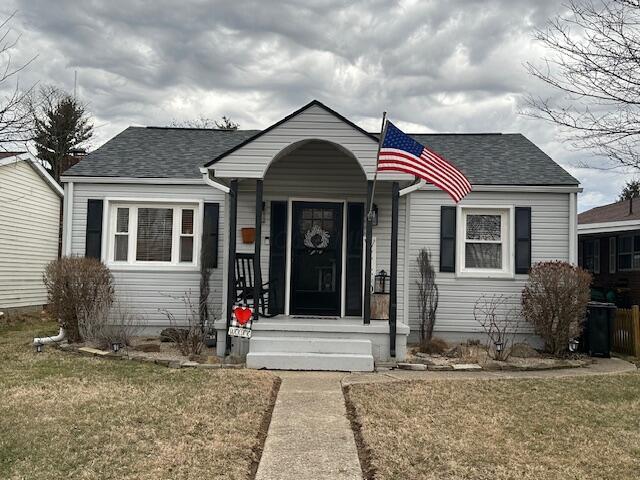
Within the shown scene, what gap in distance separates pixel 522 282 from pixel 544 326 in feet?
3.73

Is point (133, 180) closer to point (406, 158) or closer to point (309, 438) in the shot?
point (406, 158)

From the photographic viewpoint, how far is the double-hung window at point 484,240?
9.95 meters

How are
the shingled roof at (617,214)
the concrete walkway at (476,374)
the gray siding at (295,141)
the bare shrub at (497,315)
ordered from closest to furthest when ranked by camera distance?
the concrete walkway at (476,374) < the gray siding at (295,141) < the bare shrub at (497,315) < the shingled roof at (617,214)

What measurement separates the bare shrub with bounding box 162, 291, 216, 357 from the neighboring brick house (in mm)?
9867

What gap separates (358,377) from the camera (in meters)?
6.82

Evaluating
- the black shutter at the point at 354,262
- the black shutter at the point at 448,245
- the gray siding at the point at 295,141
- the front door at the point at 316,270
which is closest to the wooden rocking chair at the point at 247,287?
the front door at the point at 316,270

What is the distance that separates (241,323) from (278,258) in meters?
1.91

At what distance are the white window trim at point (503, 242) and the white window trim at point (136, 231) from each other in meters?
4.71

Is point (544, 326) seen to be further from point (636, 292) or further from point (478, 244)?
point (636, 292)

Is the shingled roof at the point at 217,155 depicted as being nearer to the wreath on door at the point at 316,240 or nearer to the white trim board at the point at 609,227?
the wreath on door at the point at 316,240

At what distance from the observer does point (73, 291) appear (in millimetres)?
8562

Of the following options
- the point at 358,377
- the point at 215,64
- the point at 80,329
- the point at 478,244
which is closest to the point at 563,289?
the point at 478,244

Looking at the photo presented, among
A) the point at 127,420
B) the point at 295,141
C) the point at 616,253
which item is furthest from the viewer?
the point at 616,253

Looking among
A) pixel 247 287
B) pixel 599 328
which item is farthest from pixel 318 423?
pixel 599 328
